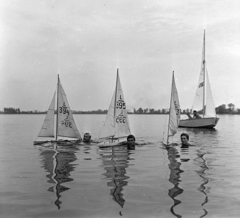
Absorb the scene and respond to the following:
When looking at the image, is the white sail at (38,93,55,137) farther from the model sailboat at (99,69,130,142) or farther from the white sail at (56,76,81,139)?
the model sailboat at (99,69,130,142)

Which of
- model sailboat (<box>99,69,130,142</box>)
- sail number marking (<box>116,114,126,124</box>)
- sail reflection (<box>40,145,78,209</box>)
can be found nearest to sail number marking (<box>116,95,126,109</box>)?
model sailboat (<box>99,69,130,142</box>)

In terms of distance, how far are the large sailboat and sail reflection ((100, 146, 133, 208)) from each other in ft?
82.9

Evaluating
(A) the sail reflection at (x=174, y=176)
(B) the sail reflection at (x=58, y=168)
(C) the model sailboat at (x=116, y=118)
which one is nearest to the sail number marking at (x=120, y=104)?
(C) the model sailboat at (x=116, y=118)

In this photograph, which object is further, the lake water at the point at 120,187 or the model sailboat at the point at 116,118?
the model sailboat at the point at 116,118

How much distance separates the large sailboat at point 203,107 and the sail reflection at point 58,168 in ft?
92.3

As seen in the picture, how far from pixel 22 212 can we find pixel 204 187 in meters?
5.11

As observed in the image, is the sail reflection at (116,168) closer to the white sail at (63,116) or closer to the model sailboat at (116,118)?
the model sailboat at (116,118)

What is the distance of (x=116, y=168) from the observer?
470 inches

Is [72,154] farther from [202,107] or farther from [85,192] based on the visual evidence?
[202,107]

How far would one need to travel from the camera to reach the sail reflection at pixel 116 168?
823cm

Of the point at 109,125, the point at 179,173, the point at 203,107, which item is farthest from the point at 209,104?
the point at 179,173

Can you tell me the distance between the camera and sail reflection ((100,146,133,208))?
8.23 meters

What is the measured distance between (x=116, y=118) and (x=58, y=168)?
23.6 ft

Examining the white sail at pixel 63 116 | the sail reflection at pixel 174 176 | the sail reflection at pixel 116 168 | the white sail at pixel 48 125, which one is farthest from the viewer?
the white sail at pixel 63 116
